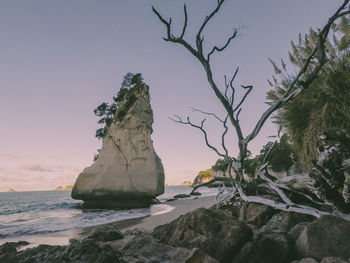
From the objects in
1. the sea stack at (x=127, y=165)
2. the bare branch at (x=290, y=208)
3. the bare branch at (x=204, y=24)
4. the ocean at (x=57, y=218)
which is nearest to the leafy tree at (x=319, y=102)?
the bare branch at (x=290, y=208)

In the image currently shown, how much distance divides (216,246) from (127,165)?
57.7 feet

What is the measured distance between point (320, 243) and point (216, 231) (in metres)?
1.19

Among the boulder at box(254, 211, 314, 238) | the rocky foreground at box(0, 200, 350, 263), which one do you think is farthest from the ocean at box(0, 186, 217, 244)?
the boulder at box(254, 211, 314, 238)

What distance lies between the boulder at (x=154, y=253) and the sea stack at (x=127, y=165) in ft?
50.6

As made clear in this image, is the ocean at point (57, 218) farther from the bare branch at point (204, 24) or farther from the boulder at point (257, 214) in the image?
the bare branch at point (204, 24)

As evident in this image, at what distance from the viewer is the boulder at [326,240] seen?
2.30 meters

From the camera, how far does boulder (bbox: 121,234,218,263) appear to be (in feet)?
7.35

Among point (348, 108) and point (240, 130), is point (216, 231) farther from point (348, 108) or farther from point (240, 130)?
point (348, 108)

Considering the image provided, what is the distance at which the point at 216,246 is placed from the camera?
276 centimetres

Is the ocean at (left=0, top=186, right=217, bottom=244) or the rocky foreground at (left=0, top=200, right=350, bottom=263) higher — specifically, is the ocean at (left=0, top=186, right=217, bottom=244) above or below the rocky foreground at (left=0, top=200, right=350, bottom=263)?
below

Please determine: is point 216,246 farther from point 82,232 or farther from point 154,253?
point 82,232

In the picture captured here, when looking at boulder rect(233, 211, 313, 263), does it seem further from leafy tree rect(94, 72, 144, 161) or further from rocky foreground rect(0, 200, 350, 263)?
leafy tree rect(94, 72, 144, 161)

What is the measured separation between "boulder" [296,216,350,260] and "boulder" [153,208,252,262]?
676mm

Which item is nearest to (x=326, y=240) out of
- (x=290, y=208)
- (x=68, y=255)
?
(x=290, y=208)
